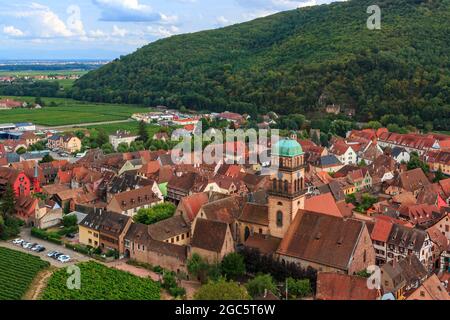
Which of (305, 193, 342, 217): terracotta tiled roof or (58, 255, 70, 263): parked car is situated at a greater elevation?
(305, 193, 342, 217): terracotta tiled roof

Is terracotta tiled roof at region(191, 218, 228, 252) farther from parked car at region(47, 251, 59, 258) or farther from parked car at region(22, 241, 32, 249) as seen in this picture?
parked car at region(22, 241, 32, 249)

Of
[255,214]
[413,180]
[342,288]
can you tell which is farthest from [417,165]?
[342,288]

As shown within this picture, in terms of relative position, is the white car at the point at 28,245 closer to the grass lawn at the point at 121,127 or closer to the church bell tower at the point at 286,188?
the church bell tower at the point at 286,188

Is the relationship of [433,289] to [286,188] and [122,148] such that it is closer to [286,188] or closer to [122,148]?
[286,188]

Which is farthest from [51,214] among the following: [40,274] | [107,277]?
[107,277]

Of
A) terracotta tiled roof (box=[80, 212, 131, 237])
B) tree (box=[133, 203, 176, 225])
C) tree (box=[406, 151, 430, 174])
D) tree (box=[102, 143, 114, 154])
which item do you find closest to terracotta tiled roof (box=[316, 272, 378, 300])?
terracotta tiled roof (box=[80, 212, 131, 237])
